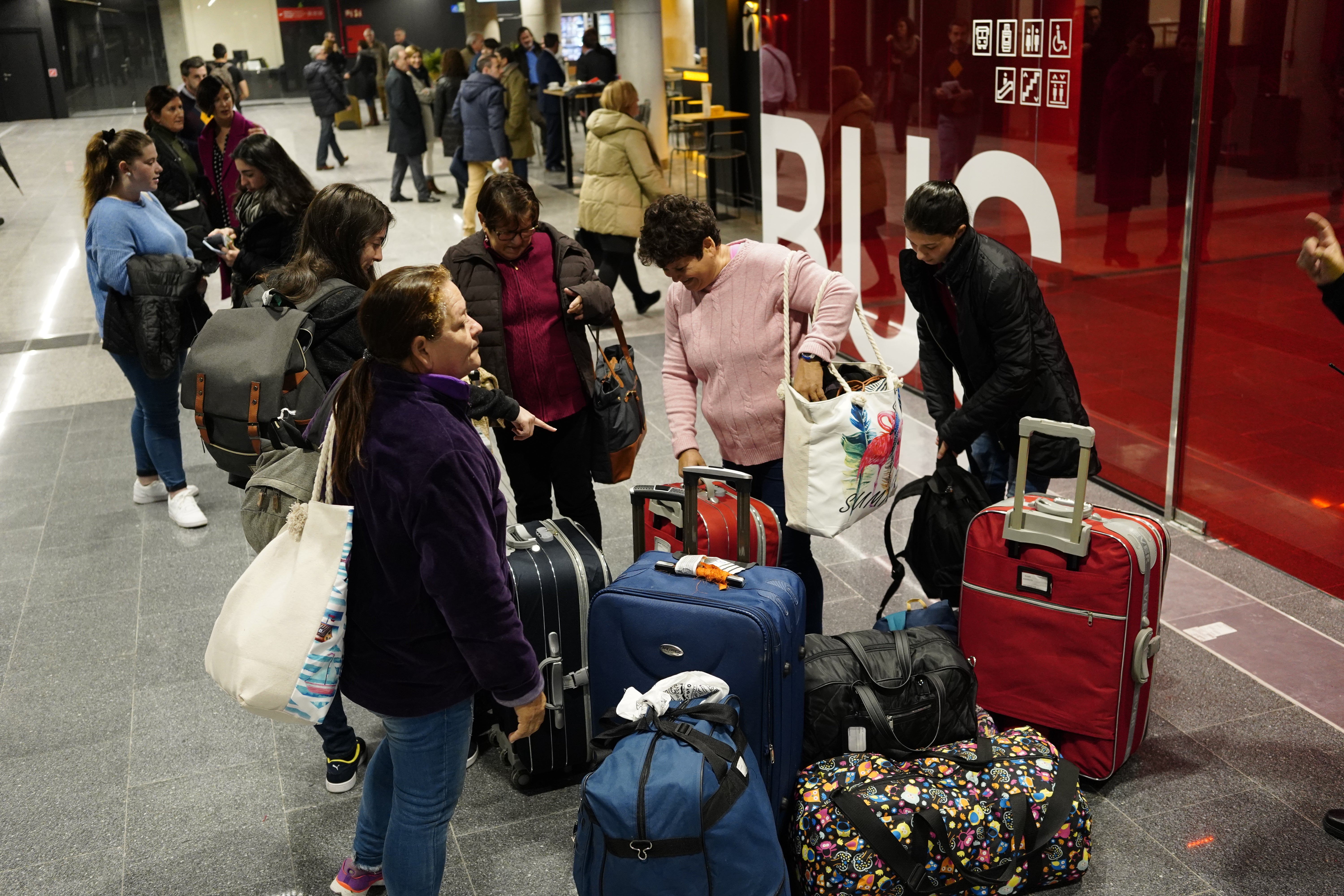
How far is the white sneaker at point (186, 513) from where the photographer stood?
480 cm

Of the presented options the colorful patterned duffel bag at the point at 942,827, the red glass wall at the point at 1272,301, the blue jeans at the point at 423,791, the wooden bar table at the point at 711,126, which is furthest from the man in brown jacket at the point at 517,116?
the blue jeans at the point at 423,791

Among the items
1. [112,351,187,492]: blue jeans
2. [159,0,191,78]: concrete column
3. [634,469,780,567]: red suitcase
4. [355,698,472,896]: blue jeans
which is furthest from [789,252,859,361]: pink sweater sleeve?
[159,0,191,78]: concrete column

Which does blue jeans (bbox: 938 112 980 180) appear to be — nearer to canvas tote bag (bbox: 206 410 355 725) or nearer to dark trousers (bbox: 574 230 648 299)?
dark trousers (bbox: 574 230 648 299)

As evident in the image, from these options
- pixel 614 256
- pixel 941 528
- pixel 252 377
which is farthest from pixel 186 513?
pixel 614 256

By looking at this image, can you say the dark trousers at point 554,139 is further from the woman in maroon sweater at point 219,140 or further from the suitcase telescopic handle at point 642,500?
the suitcase telescopic handle at point 642,500

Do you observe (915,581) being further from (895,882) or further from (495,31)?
(495,31)

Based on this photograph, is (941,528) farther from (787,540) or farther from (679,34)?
(679,34)

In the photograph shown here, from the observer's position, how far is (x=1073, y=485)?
15.9ft

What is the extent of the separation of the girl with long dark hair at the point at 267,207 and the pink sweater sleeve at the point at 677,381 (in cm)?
135

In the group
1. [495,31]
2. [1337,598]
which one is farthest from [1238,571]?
[495,31]

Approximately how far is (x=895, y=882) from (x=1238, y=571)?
2.26 meters

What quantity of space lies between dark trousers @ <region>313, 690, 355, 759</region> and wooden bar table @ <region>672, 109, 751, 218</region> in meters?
8.32

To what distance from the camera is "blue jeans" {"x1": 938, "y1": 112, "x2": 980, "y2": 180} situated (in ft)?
17.4

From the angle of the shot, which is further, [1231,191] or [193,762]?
[1231,191]
